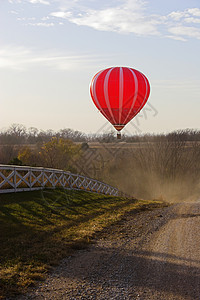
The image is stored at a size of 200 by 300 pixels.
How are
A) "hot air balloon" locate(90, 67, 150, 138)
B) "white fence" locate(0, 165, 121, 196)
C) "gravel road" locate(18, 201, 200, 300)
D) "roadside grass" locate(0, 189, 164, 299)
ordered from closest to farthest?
"gravel road" locate(18, 201, 200, 300) < "roadside grass" locate(0, 189, 164, 299) < "white fence" locate(0, 165, 121, 196) < "hot air balloon" locate(90, 67, 150, 138)

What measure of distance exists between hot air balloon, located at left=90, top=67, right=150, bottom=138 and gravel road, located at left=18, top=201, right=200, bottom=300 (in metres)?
15.0

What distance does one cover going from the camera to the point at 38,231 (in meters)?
13.7

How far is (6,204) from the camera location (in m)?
17.4

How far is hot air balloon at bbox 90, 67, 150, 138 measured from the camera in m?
27.5

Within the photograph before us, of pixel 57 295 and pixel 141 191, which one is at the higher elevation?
pixel 57 295

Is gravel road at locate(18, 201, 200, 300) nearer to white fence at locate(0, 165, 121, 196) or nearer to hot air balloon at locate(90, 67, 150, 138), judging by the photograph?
white fence at locate(0, 165, 121, 196)

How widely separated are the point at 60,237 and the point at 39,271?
389 cm

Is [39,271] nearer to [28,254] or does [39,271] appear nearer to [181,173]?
[28,254]

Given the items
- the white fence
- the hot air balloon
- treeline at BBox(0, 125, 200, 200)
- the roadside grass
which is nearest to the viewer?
the roadside grass

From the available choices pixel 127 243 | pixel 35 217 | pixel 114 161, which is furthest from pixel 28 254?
pixel 114 161

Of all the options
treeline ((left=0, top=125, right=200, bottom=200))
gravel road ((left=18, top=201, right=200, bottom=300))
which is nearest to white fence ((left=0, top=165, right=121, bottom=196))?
gravel road ((left=18, top=201, right=200, bottom=300))

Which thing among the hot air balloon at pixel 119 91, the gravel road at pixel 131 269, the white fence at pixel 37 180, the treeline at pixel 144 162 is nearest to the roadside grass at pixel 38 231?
the gravel road at pixel 131 269

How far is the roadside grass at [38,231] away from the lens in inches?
353

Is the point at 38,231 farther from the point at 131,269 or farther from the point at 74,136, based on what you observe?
the point at 74,136
